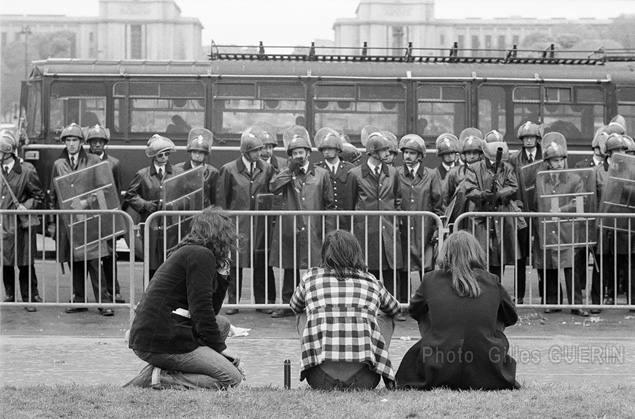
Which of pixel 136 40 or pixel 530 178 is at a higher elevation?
pixel 136 40

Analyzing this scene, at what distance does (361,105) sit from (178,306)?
485 inches

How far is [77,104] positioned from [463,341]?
1379cm

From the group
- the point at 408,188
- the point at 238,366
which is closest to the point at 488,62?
the point at 408,188

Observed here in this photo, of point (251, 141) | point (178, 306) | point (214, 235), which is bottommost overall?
point (178, 306)

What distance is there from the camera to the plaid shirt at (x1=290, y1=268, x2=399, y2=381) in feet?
25.4

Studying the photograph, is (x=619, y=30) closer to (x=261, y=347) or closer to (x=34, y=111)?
(x=34, y=111)

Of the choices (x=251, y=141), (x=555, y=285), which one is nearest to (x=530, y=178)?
(x=555, y=285)

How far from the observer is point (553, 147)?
12.8 metres

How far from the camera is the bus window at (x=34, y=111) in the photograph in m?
20.0

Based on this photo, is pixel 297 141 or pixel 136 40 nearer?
pixel 297 141

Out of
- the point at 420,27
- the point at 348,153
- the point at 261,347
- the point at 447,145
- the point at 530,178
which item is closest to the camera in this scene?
the point at 261,347

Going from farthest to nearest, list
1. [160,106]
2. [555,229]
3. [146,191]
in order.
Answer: [160,106] < [146,191] < [555,229]

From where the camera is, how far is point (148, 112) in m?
19.7

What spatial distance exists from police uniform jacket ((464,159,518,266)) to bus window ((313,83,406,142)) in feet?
22.0
